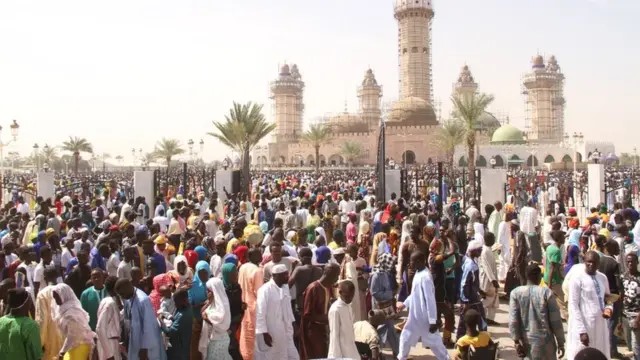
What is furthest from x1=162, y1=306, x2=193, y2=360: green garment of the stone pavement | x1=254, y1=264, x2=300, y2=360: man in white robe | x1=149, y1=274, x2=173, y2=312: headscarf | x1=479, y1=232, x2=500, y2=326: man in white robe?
x1=479, y1=232, x2=500, y2=326: man in white robe

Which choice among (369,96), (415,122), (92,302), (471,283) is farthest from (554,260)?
(369,96)

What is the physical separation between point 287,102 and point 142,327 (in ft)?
307

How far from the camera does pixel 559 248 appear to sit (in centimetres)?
849

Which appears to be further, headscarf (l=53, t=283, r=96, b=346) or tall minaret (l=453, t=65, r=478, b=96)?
tall minaret (l=453, t=65, r=478, b=96)

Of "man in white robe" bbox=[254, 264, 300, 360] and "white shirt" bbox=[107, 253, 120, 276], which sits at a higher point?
"white shirt" bbox=[107, 253, 120, 276]

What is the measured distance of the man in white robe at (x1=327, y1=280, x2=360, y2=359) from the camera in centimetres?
541

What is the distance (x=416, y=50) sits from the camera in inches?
3280

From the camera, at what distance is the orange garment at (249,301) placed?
643 centimetres

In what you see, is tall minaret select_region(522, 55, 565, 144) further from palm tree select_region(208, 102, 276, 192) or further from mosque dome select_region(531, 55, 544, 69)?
palm tree select_region(208, 102, 276, 192)

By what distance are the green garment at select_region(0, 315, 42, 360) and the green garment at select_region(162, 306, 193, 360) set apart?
113 cm

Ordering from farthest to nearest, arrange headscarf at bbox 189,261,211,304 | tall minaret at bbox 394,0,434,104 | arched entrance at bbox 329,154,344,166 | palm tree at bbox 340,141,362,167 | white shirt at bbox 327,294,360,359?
tall minaret at bbox 394,0,434,104 < arched entrance at bbox 329,154,344,166 < palm tree at bbox 340,141,362,167 < headscarf at bbox 189,261,211,304 < white shirt at bbox 327,294,360,359

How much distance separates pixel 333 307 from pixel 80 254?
2.93 m

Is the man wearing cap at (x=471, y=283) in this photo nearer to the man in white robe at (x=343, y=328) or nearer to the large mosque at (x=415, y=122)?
the man in white robe at (x=343, y=328)

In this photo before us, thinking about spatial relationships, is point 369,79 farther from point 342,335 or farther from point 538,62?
point 342,335
